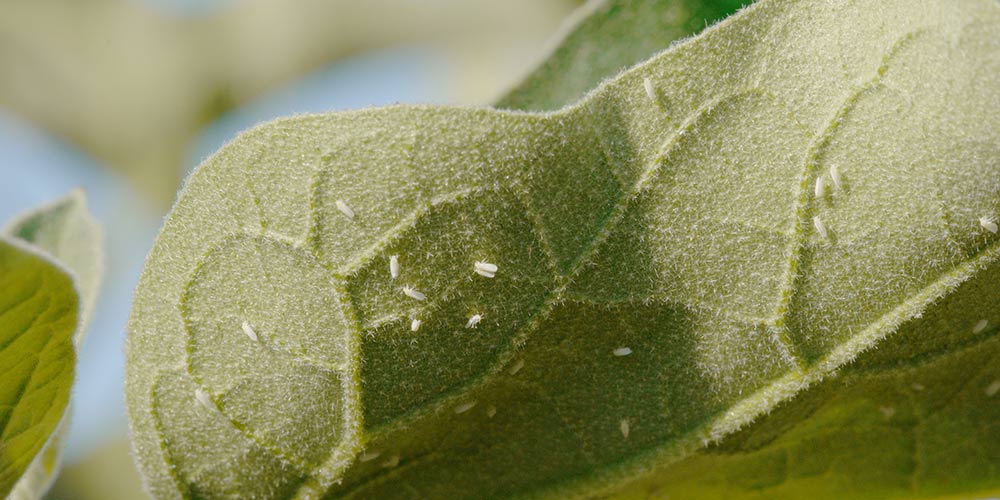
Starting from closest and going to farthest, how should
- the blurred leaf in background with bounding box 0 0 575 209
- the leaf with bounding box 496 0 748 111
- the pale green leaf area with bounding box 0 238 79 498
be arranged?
1. the pale green leaf area with bounding box 0 238 79 498
2. the leaf with bounding box 496 0 748 111
3. the blurred leaf in background with bounding box 0 0 575 209

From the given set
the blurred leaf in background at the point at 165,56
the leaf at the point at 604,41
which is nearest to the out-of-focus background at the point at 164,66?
the blurred leaf in background at the point at 165,56

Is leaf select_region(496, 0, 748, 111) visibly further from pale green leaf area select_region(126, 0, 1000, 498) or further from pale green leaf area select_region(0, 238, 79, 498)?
pale green leaf area select_region(0, 238, 79, 498)

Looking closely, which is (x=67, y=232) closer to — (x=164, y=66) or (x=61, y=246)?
(x=61, y=246)

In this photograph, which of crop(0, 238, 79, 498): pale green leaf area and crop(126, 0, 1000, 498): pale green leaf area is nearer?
crop(0, 238, 79, 498): pale green leaf area

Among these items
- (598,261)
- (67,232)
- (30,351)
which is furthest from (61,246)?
(598,261)

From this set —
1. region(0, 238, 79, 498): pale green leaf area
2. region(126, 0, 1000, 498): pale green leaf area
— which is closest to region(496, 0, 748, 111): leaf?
region(126, 0, 1000, 498): pale green leaf area

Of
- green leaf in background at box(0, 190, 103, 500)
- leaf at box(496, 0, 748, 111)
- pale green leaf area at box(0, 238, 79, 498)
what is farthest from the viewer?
green leaf in background at box(0, 190, 103, 500)
